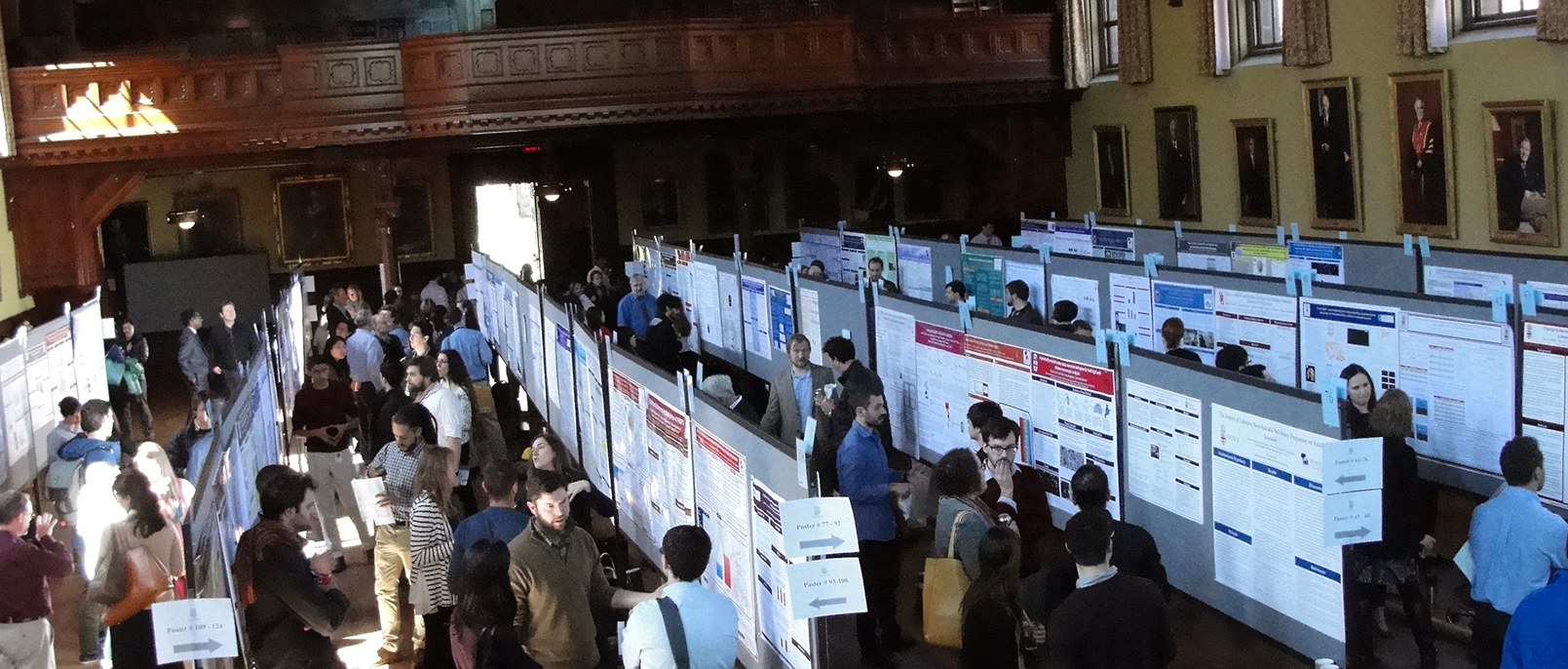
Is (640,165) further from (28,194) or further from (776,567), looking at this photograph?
(776,567)

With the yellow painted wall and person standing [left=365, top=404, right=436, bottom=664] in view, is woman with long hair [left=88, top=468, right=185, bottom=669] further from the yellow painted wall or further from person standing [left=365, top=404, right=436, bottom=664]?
the yellow painted wall

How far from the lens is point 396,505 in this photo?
28.1 feet

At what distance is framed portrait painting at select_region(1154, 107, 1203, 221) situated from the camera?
2094 cm

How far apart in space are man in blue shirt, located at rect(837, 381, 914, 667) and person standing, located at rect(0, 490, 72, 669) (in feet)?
12.6

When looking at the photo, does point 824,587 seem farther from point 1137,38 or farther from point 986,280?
point 1137,38

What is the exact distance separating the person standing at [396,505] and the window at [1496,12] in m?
11.1

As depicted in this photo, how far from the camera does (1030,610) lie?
6754 millimetres

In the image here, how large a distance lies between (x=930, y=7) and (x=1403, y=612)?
20457 millimetres

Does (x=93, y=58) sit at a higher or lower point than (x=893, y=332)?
higher

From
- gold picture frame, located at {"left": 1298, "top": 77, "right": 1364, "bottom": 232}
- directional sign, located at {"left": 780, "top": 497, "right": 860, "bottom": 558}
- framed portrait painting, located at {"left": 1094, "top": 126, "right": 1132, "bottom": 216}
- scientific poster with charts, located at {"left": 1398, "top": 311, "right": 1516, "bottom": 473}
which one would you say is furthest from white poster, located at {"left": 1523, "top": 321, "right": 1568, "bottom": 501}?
framed portrait painting, located at {"left": 1094, "top": 126, "right": 1132, "bottom": 216}

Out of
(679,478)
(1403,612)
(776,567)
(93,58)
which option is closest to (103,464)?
(679,478)

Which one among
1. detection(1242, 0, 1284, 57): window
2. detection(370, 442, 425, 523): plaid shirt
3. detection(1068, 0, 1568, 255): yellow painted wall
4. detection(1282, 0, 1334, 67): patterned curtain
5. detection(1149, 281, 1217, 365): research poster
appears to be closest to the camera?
detection(370, 442, 425, 523): plaid shirt

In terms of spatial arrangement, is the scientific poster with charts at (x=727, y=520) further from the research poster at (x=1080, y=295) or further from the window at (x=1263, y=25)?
the window at (x=1263, y=25)

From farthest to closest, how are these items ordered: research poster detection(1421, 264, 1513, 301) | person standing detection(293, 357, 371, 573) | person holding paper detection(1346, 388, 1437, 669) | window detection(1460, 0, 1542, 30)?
window detection(1460, 0, 1542, 30)
person standing detection(293, 357, 371, 573)
research poster detection(1421, 264, 1513, 301)
person holding paper detection(1346, 388, 1437, 669)
